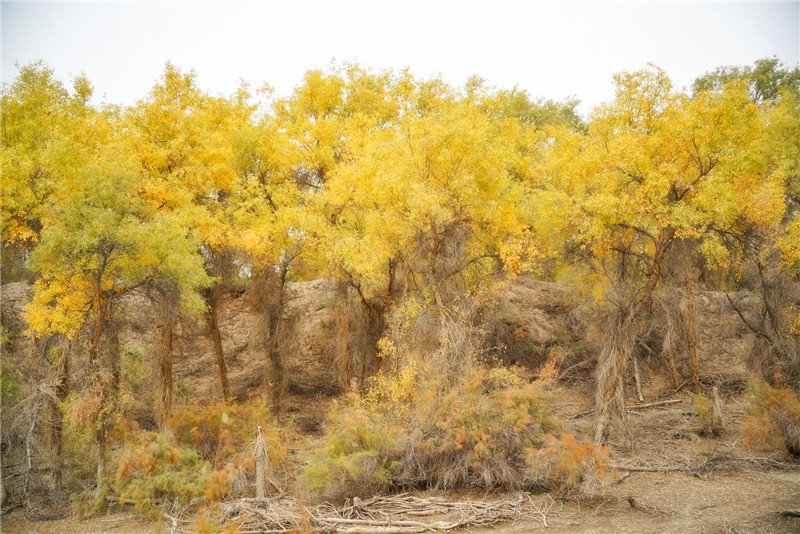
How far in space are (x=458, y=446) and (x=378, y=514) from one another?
2.14m

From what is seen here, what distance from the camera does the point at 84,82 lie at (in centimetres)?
1728

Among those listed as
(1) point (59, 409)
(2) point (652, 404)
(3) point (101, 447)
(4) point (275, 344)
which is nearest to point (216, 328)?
(4) point (275, 344)

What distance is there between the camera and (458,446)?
1194cm

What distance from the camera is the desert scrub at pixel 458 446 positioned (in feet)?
37.5

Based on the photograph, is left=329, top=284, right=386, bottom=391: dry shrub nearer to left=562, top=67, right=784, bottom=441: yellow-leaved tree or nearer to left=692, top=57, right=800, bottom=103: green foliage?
left=562, top=67, right=784, bottom=441: yellow-leaved tree

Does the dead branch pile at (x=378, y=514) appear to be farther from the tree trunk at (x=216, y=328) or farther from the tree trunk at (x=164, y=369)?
the tree trunk at (x=216, y=328)

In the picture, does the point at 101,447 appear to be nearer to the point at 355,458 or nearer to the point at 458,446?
the point at 355,458

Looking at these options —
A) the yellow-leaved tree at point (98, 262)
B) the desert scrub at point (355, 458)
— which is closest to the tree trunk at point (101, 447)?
the yellow-leaved tree at point (98, 262)

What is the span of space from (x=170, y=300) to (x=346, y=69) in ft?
37.7

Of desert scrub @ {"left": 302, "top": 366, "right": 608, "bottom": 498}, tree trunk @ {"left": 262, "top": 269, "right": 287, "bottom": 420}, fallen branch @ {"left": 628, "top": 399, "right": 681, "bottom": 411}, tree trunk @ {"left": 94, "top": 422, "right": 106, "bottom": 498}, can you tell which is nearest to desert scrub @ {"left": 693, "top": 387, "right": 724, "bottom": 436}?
fallen branch @ {"left": 628, "top": 399, "right": 681, "bottom": 411}

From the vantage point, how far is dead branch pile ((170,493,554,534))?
403 inches

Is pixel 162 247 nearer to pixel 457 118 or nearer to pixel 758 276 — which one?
pixel 457 118

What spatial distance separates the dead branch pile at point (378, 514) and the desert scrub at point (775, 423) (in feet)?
18.3

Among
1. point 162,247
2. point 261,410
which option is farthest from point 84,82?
point 261,410
